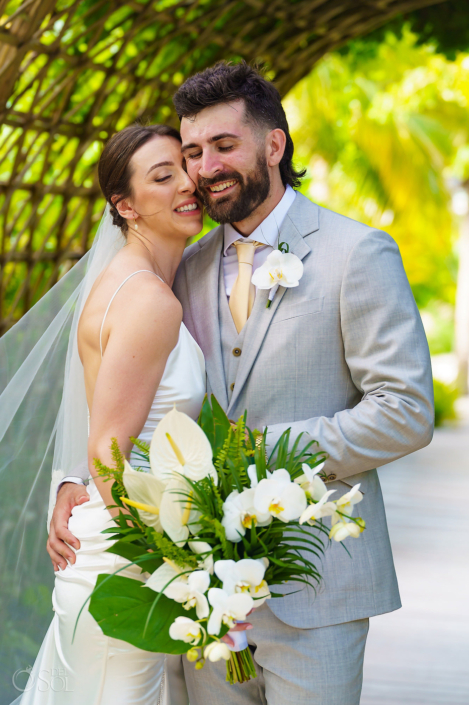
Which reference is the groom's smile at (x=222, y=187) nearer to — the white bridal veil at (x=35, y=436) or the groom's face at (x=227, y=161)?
the groom's face at (x=227, y=161)

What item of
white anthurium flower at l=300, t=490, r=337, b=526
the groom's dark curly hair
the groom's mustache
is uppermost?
the groom's dark curly hair

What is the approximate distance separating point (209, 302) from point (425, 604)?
333 cm

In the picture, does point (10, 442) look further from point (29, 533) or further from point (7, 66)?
point (7, 66)

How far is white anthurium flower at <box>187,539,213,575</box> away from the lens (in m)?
1.35

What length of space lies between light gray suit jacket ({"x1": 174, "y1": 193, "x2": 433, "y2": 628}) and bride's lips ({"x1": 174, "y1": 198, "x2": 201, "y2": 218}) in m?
→ 0.27

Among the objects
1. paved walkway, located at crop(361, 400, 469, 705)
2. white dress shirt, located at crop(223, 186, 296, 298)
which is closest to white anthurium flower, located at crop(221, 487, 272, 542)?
white dress shirt, located at crop(223, 186, 296, 298)

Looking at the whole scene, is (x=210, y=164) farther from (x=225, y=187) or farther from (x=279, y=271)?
(x=279, y=271)

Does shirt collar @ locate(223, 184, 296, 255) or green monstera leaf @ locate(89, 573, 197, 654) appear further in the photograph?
shirt collar @ locate(223, 184, 296, 255)

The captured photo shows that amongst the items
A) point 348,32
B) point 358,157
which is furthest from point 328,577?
point 358,157

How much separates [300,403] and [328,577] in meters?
0.45

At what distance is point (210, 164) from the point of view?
198cm

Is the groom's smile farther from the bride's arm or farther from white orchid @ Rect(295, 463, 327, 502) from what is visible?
white orchid @ Rect(295, 463, 327, 502)

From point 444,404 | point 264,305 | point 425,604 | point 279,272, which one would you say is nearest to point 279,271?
point 279,272

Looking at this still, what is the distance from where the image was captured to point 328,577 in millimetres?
1872
